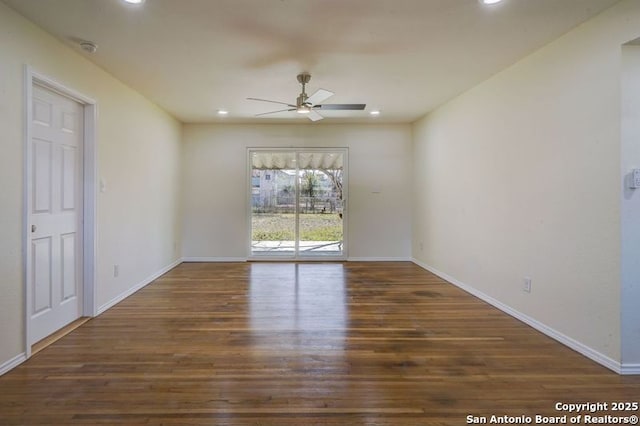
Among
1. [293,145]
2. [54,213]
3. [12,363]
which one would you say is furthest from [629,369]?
[293,145]

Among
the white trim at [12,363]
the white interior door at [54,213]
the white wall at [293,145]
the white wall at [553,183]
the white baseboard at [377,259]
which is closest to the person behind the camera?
the white trim at [12,363]

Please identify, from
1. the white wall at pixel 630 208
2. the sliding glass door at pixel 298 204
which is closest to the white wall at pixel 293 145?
the sliding glass door at pixel 298 204

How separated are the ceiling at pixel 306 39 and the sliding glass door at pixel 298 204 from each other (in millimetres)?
2019

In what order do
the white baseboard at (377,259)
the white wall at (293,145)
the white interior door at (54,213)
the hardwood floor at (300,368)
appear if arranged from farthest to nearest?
the white baseboard at (377,259) < the white wall at (293,145) < the white interior door at (54,213) < the hardwood floor at (300,368)

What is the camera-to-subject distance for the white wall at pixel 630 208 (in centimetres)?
213

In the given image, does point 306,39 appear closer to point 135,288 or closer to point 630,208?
point 630,208

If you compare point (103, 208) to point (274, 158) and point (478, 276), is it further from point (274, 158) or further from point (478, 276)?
point (478, 276)

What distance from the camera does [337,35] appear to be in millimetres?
2615

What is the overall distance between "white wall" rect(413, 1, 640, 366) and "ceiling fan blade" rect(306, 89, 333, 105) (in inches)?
72.5

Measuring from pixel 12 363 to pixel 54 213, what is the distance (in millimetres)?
1192

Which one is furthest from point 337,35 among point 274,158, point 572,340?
point 274,158

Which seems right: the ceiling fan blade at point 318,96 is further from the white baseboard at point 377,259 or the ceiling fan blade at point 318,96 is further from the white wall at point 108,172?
the white baseboard at point 377,259

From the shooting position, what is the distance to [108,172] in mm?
3381

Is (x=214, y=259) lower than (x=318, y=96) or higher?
lower
